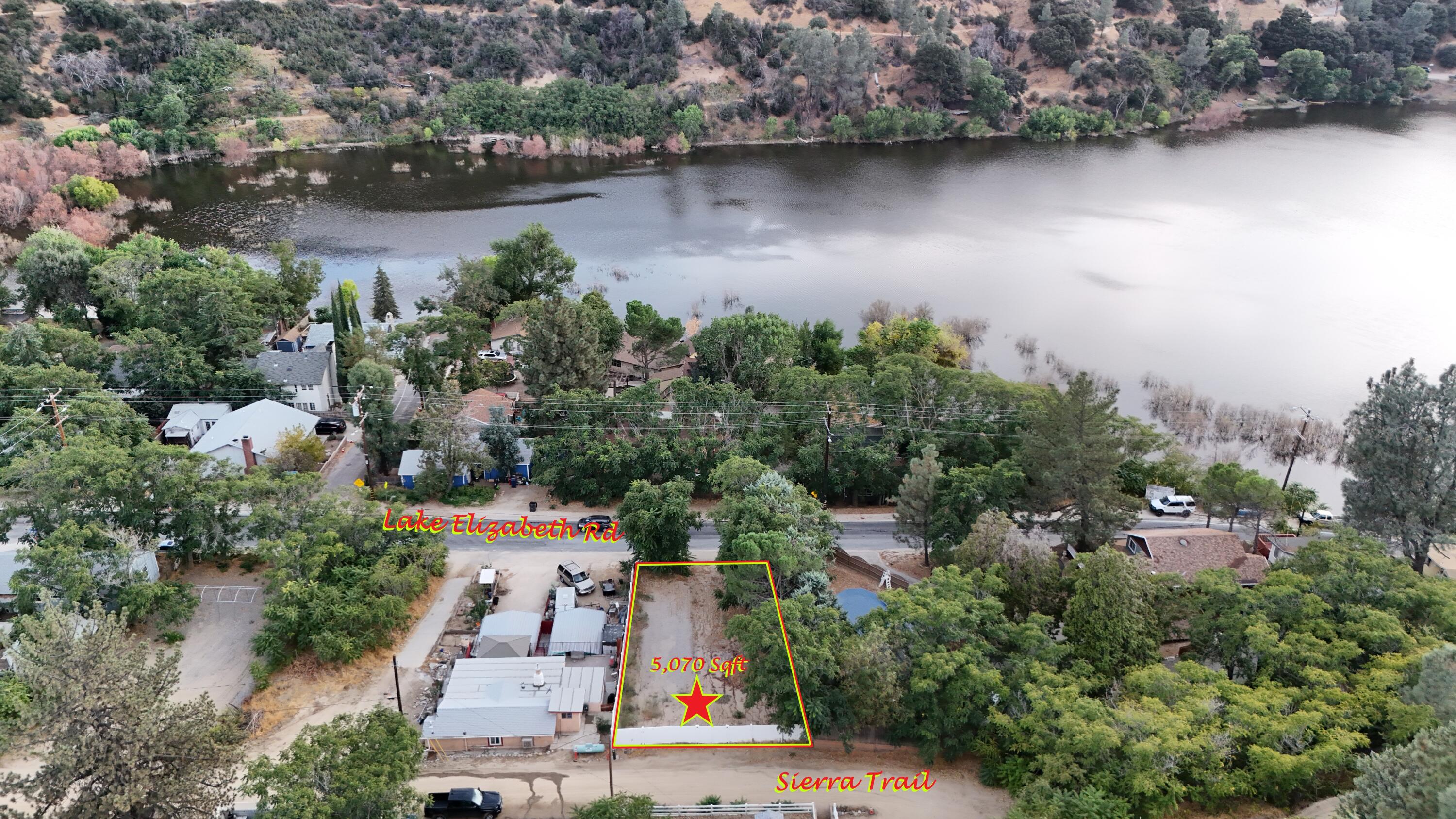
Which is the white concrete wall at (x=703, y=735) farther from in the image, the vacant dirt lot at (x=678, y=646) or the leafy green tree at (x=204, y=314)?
the leafy green tree at (x=204, y=314)

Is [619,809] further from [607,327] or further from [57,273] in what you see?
[57,273]

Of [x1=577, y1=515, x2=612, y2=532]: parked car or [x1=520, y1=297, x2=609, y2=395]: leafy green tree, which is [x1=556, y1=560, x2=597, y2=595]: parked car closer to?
[x1=577, y1=515, x2=612, y2=532]: parked car

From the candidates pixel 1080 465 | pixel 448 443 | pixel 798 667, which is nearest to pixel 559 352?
pixel 448 443

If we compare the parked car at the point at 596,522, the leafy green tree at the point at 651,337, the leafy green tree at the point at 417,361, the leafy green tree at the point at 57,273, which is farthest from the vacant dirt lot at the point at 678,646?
the leafy green tree at the point at 57,273

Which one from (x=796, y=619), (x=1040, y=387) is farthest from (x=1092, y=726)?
(x=1040, y=387)

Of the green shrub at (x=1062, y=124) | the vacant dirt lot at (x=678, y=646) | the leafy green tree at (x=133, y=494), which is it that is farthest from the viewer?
the green shrub at (x=1062, y=124)

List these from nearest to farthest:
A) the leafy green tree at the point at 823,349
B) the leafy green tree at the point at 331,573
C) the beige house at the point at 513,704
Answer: the beige house at the point at 513,704
the leafy green tree at the point at 331,573
the leafy green tree at the point at 823,349
